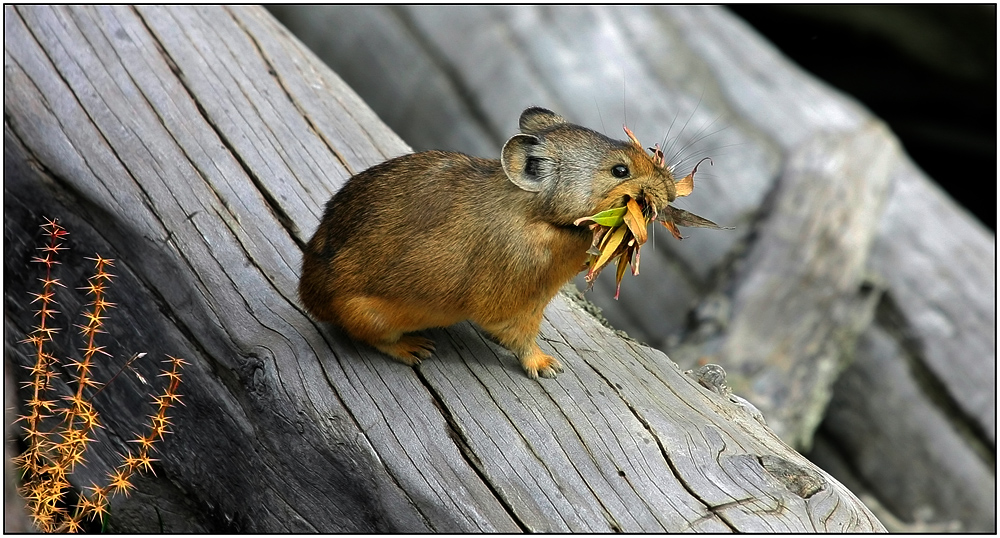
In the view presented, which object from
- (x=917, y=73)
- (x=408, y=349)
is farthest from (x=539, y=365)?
(x=917, y=73)

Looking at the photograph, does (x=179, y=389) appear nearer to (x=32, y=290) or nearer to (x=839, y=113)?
(x=32, y=290)

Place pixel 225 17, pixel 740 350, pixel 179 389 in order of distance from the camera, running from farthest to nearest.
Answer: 1. pixel 740 350
2. pixel 225 17
3. pixel 179 389

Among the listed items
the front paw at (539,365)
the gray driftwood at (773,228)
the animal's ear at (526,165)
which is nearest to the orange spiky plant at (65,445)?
the front paw at (539,365)

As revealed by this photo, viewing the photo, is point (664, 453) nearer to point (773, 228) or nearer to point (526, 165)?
point (526, 165)

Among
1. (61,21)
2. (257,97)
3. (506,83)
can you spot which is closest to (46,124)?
(61,21)

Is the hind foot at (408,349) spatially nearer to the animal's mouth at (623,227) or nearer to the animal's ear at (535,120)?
the animal's mouth at (623,227)

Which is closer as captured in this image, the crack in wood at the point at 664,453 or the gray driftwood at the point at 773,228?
the crack in wood at the point at 664,453
